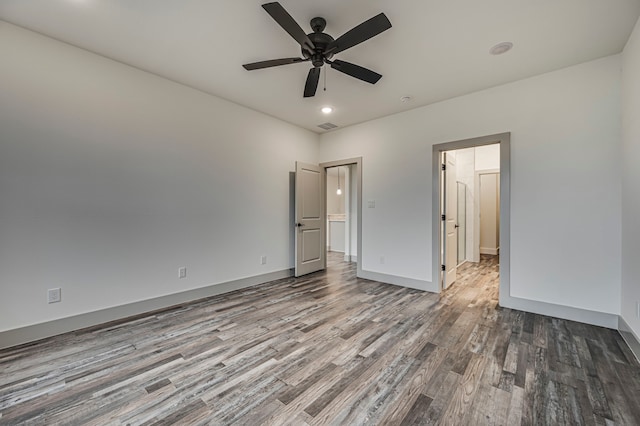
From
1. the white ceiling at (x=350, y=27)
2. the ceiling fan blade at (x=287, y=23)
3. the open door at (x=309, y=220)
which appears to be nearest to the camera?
the ceiling fan blade at (x=287, y=23)

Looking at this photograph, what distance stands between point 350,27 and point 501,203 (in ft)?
8.82

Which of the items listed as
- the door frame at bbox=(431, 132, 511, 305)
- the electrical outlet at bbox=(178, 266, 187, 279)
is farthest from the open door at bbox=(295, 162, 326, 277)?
the door frame at bbox=(431, 132, 511, 305)

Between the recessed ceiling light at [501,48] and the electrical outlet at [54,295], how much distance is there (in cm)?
482

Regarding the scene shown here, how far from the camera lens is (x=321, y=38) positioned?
2.12m

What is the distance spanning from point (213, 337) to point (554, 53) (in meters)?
4.38

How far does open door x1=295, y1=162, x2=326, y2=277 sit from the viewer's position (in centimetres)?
471

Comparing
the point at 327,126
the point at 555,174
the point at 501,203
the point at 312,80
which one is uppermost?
the point at 327,126

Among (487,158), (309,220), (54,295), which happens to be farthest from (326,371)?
(487,158)

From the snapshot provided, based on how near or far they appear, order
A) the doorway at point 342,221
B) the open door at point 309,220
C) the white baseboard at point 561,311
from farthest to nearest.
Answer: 1. the doorway at point 342,221
2. the open door at point 309,220
3. the white baseboard at point 561,311

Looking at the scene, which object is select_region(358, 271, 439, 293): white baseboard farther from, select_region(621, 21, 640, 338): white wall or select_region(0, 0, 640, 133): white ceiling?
select_region(0, 0, 640, 133): white ceiling

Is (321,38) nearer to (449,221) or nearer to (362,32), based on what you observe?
(362,32)

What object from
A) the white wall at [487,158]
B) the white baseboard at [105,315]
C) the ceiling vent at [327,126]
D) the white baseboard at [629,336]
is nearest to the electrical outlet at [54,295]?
the white baseboard at [105,315]

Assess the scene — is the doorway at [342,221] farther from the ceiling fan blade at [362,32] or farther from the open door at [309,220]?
the ceiling fan blade at [362,32]

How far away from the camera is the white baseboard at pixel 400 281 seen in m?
3.89
